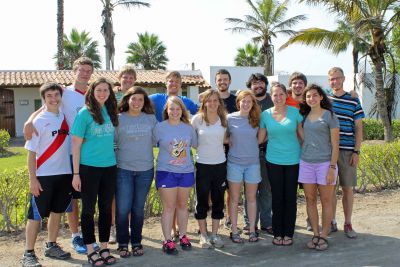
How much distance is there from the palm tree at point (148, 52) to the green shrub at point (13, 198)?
102ft

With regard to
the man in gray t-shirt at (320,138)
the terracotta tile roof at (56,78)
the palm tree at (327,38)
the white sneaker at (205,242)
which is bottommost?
the white sneaker at (205,242)

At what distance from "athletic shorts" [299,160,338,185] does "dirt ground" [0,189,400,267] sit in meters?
0.76

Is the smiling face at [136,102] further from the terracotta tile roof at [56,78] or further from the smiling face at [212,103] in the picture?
the terracotta tile roof at [56,78]

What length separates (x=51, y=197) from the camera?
439 centimetres

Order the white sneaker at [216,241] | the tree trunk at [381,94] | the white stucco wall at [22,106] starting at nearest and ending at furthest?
1. the white sneaker at [216,241]
2. the tree trunk at [381,94]
3. the white stucco wall at [22,106]

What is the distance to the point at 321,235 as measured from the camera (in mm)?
4918


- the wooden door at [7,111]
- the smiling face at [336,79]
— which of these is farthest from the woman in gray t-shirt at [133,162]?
the wooden door at [7,111]

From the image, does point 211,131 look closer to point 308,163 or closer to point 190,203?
point 308,163

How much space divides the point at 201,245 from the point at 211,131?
1303 mm

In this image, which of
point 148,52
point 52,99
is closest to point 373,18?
point 52,99

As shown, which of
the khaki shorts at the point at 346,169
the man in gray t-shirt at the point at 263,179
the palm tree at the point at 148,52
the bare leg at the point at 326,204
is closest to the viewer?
the bare leg at the point at 326,204

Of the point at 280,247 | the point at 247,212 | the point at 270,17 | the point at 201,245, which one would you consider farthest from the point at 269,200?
the point at 270,17

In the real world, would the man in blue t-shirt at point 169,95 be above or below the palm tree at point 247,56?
below

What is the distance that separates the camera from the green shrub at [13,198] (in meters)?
5.39
